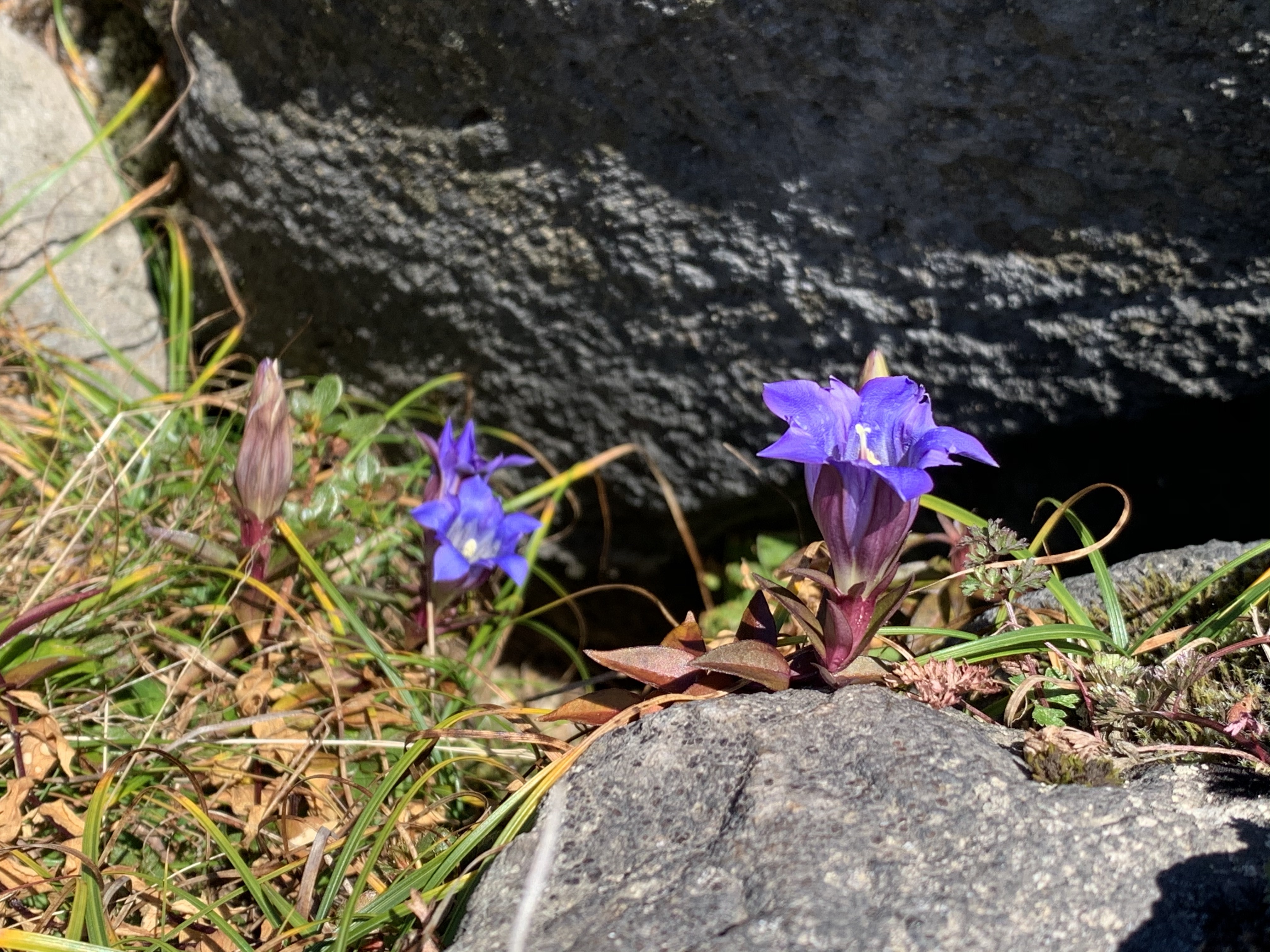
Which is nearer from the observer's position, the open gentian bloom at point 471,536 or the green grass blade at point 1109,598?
the green grass blade at point 1109,598

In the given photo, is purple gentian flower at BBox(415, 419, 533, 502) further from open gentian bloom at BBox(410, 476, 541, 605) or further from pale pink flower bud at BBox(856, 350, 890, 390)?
pale pink flower bud at BBox(856, 350, 890, 390)

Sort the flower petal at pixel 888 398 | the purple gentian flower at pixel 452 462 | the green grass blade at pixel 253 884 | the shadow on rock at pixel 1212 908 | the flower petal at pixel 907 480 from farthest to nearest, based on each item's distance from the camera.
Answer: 1. the purple gentian flower at pixel 452 462
2. the green grass blade at pixel 253 884
3. the flower petal at pixel 888 398
4. the flower petal at pixel 907 480
5. the shadow on rock at pixel 1212 908

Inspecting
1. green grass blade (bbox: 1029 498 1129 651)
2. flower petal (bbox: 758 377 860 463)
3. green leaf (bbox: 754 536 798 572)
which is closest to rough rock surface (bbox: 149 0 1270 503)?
green leaf (bbox: 754 536 798 572)

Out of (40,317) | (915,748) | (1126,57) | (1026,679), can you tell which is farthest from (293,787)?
(1126,57)

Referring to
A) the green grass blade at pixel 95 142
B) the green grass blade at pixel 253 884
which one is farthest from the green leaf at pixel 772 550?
the green grass blade at pixel 95 142

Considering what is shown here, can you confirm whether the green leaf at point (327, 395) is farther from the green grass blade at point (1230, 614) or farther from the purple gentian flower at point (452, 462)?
the green grass blade at point (1230, 614)

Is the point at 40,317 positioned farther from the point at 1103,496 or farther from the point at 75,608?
the point at 1103,496

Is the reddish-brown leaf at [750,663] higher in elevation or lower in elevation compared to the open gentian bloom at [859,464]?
lower

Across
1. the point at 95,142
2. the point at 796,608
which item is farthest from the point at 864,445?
the point at 95,142

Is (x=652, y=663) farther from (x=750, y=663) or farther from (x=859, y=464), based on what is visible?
(x=859, y=464)
